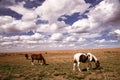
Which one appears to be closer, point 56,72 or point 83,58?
point 56,72

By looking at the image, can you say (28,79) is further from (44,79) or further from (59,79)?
(59,79)

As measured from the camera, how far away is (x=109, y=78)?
13953mm

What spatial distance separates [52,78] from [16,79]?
3571mm

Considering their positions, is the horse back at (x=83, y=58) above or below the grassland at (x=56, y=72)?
above

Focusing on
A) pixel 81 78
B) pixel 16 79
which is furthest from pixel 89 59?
pixel 16 79

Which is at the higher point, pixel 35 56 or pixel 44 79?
pixel 35 56

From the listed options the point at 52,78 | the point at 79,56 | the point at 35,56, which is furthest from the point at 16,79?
the point at 35,56

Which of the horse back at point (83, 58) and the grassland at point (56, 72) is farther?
the horse back at point (83, 58)

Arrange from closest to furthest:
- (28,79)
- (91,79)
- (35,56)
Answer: (91,79) < (28,79) < (35,56)

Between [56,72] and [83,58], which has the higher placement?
[83,58]

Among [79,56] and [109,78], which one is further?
[79,56]

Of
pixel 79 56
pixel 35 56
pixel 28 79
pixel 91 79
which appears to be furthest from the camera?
pixel 35 56

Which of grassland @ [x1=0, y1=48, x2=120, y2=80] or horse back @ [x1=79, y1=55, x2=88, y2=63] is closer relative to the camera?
grassland @ [x1=0, y1=48, x2=120, y2=80]

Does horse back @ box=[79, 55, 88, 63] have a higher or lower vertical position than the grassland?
higher
